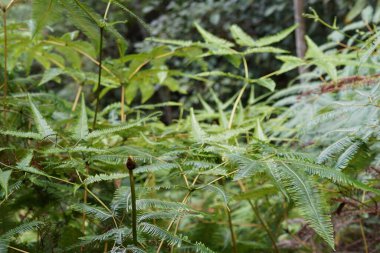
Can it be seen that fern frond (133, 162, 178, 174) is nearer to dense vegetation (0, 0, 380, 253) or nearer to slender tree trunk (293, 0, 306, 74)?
dense vegetation (0, 0, 380, 253)

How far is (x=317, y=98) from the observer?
1.22 meters

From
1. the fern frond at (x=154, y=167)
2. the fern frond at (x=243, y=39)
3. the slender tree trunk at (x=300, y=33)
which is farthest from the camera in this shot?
the slender tree trunk at (x=300, y=33)

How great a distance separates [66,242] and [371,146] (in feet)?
2.45

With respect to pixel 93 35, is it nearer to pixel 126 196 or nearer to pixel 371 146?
pixel 126 196

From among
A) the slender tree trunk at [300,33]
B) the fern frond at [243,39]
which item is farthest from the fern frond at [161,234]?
the slender tree trunk at [300,33]

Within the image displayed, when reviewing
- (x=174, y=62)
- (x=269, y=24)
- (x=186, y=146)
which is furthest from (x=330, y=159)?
(x=174, y=62)

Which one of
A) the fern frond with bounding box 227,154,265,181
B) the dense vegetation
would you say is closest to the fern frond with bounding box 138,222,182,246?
the dense vegetation

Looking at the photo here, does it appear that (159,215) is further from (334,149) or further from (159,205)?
(334,149)

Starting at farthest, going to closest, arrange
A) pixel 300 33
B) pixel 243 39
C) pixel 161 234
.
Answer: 1. pixel 300 33
2. pixel 243 39
3. pixel 161 234

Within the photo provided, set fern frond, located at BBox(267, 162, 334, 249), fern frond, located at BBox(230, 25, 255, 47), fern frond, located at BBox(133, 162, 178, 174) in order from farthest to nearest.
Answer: fern frond, located at BBox(230, 25, 255, 47)
fern frond, located at BBox(133, 162, 178, 174)
fern frond, located at BBox(267, 162, 334, 249)

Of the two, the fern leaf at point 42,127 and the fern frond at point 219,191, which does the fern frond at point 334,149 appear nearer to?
the fern frond at point 219,191

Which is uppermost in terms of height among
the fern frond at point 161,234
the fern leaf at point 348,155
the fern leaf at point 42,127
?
the fern leaf at point 42,127

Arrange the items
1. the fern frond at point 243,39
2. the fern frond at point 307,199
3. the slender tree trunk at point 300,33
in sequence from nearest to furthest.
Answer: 1. the fern frond at point 307,199
2. the fern frond at point 243,39
3. the slender tree trunk at point 300,33

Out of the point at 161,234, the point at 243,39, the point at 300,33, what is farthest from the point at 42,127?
the point at 300,33
